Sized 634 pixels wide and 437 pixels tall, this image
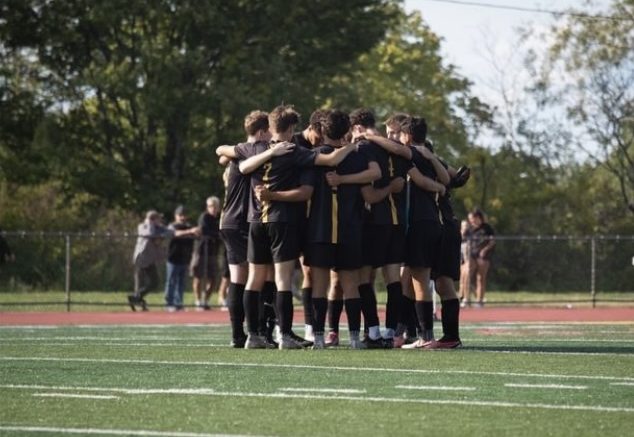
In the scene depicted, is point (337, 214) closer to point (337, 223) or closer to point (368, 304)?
point (337, 223)

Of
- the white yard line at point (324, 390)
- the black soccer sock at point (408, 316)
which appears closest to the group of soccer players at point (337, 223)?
the black soccer sock at point (408, 316)

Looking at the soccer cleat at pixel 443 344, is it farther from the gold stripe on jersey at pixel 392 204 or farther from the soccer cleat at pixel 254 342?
the soccer cleat at pixel 254 342

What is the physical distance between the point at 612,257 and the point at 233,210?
23.7 meters

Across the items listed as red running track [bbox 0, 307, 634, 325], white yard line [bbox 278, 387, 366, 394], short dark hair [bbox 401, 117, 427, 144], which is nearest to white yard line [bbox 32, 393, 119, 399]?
white yard line [bbox 278, 387, 366, 394]

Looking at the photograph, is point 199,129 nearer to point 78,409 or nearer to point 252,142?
point 252,142

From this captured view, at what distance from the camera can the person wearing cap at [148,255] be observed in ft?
96.3

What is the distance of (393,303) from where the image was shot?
50.0 ft

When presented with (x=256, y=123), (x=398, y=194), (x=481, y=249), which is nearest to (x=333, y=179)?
(x=398, y=194)

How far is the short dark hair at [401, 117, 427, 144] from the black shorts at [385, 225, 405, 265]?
83 cm

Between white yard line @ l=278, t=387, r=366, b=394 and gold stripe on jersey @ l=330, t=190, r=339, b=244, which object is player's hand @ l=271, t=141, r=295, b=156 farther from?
white yard line @ l=278, t=387, r=366, b=394

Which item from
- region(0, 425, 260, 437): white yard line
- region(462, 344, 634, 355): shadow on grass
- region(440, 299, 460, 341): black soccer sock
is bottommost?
region(0, 425, 260, 437): white yard line

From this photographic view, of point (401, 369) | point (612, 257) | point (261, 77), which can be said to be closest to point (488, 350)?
point (401, 369)

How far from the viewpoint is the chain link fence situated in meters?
35.5

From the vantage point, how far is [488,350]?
48.1ft
